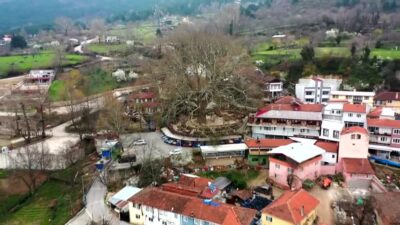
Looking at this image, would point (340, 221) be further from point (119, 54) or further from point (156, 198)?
point (119, 54)

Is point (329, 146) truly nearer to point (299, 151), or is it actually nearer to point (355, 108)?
point (299, 151)

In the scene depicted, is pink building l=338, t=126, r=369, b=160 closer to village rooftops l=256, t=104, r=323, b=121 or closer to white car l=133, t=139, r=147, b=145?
village rooftops l=256, t=104, r=323, b=121

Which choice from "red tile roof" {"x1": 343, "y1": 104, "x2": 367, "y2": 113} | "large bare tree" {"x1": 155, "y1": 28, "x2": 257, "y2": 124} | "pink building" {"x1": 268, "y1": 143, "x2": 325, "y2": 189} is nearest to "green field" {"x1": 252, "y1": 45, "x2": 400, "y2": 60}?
"large bare tree" {"x1": 155, "y1": 28, "x2": 257, "y2": 124}

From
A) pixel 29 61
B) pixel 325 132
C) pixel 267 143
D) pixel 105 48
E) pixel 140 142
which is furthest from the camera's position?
pixel 105 48

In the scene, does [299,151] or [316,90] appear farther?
[316,90]

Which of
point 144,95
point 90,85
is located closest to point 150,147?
Result: point 144,95

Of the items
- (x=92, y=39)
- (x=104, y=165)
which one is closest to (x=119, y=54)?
(x=92, y=39)

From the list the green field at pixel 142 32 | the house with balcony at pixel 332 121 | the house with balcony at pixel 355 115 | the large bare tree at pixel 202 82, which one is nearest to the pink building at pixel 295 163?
the house with balcony at pixel 332 121
